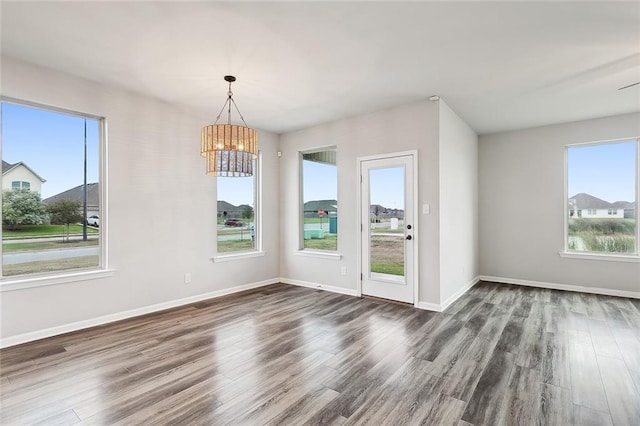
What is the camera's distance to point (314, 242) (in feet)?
18.2

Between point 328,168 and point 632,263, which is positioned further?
point 328,168

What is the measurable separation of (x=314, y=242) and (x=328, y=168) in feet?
4.38

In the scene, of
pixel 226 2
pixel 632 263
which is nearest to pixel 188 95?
pixel 226 2

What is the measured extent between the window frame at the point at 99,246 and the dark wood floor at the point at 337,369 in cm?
60

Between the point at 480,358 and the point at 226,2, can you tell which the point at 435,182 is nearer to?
the point at 480,358

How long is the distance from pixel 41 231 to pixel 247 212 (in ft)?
8.87

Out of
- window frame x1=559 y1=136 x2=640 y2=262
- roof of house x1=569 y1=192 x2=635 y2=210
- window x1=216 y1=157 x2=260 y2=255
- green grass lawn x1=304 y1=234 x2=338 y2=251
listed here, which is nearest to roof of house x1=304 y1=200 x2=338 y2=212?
green grass lawn x1=304 y1=234 x2=338 y2=251

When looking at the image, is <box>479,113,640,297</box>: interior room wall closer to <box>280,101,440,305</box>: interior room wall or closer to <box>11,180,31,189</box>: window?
<box>280,101,440,305</box>: interior room wall

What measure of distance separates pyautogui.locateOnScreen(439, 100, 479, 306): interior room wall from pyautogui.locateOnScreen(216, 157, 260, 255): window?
3.05 meters

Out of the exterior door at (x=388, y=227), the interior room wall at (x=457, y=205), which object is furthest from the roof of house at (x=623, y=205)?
A: the exterior door at (x=388, y=227)

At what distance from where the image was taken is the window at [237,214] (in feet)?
16.3

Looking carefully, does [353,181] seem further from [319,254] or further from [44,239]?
[44,239]

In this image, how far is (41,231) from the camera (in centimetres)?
336

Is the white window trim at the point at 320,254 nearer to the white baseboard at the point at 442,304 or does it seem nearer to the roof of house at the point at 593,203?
the white baseboard at the point at 442,304
